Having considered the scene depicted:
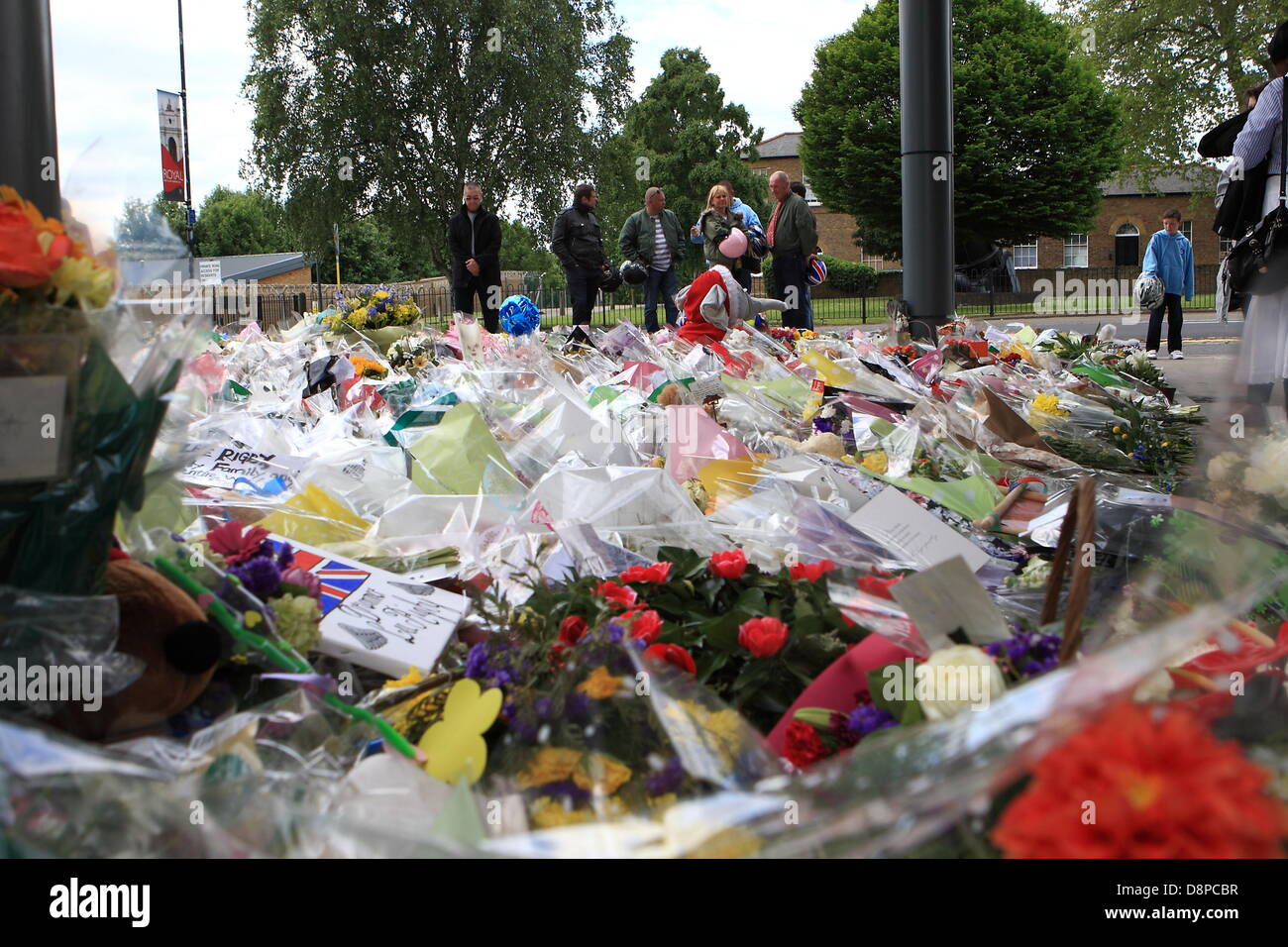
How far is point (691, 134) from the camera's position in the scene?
142ft

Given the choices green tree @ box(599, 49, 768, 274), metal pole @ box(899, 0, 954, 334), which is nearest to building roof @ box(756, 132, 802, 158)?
green tree @ box(599, 49, 768, 274)

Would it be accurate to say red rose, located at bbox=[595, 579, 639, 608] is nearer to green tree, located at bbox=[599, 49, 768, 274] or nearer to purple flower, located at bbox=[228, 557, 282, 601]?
purple flower, located at bbox=[228, 557, 282, 601]

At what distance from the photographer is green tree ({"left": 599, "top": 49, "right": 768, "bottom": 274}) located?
42938 millimetres

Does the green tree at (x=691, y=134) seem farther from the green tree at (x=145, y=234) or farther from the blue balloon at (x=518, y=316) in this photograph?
the green tree at (x=145, y=234)

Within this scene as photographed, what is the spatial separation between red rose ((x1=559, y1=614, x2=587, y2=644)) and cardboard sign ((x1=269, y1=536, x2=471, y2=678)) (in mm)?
278

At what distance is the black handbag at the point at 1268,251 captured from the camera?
4.68 metres

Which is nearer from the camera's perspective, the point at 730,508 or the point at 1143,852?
the point at 1143,852

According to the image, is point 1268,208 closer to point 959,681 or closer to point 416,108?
point 959,681

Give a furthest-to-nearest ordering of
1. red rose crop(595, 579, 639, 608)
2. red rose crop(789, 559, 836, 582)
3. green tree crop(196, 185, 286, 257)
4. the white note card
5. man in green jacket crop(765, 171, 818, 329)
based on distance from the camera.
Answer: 1. green tree crop(196, 185, 286, 257)
2. man in green jacket crop(765, 171, 818, 329)
3. the white note card
4. red rose crop(789, 559, 836, 582)
5. red rose crop(595, 579, 639, 608)

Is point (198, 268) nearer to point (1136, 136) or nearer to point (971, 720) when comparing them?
point (971, 720)

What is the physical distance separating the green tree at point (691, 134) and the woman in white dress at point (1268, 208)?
37947mm

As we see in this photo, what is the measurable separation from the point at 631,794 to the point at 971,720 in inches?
15.8

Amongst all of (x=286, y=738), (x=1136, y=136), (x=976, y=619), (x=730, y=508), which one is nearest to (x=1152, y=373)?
(x=730, y=508)
